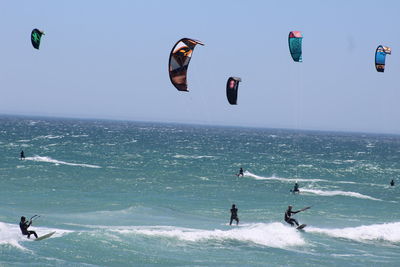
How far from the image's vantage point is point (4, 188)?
120 feet

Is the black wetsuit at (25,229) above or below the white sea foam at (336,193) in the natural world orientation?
above

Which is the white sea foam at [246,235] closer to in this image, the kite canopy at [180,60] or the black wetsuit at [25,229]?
the black wetsuit at [25,229]

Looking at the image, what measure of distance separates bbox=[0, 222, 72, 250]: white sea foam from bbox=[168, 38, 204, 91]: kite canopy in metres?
6.59

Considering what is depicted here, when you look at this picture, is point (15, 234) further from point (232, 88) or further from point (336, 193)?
point (336, 193)

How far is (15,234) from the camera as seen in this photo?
21.3 meters

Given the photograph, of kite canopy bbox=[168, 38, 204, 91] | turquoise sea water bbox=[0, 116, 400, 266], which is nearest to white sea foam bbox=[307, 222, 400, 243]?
turquoise sea water bbox=[0, 116, 400, 266]

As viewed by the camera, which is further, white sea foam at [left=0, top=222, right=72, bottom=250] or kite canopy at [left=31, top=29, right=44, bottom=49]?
kite canopy at [left=31, top=29, right=44, bottom=49]

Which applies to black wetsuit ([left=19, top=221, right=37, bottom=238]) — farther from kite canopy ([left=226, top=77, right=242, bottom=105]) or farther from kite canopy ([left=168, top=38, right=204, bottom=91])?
kite canopy ([left=226, top=77, right=242, bottom=105])

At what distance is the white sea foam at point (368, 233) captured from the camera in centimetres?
2427

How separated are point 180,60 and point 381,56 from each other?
17.3m

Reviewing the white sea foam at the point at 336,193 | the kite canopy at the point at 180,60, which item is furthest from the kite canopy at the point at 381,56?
the kite canopy at the point at 180,60

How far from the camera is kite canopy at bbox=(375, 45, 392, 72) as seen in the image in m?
34.2

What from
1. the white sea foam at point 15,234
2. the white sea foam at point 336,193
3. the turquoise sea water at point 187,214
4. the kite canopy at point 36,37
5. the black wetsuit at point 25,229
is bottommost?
the white sea foam at point 336,193

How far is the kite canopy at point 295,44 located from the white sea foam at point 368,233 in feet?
23.4
